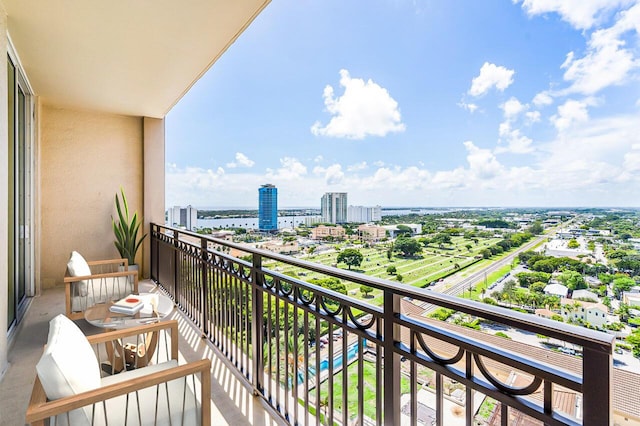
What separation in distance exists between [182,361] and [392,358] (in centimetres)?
202

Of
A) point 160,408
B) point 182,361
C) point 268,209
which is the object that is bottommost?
point 182,361

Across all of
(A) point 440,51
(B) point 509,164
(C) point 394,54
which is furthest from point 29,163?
(C) point 394,54

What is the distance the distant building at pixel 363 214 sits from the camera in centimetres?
575

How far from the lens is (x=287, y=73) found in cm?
1517

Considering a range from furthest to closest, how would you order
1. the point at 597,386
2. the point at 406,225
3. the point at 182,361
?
the point at 406,225 < the point at 182,361 < the point at 597,386

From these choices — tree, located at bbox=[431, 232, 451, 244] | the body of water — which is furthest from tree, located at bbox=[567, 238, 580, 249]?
the body of water

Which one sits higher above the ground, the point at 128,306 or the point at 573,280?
the point at 573,280

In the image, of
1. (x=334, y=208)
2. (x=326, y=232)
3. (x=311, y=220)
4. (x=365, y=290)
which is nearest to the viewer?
(x=365, y=290)

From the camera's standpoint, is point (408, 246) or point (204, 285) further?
point (408, 246)

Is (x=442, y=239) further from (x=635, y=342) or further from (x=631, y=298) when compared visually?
(x=635, y=342)

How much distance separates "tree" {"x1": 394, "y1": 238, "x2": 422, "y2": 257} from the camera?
393cm

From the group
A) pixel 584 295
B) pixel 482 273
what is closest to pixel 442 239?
pixel 482 273

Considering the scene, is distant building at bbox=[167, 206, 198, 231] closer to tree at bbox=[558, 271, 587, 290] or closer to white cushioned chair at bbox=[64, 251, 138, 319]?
white cushioned chair at bbox=[64, 251, 138, 319]

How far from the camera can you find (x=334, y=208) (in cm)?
675
